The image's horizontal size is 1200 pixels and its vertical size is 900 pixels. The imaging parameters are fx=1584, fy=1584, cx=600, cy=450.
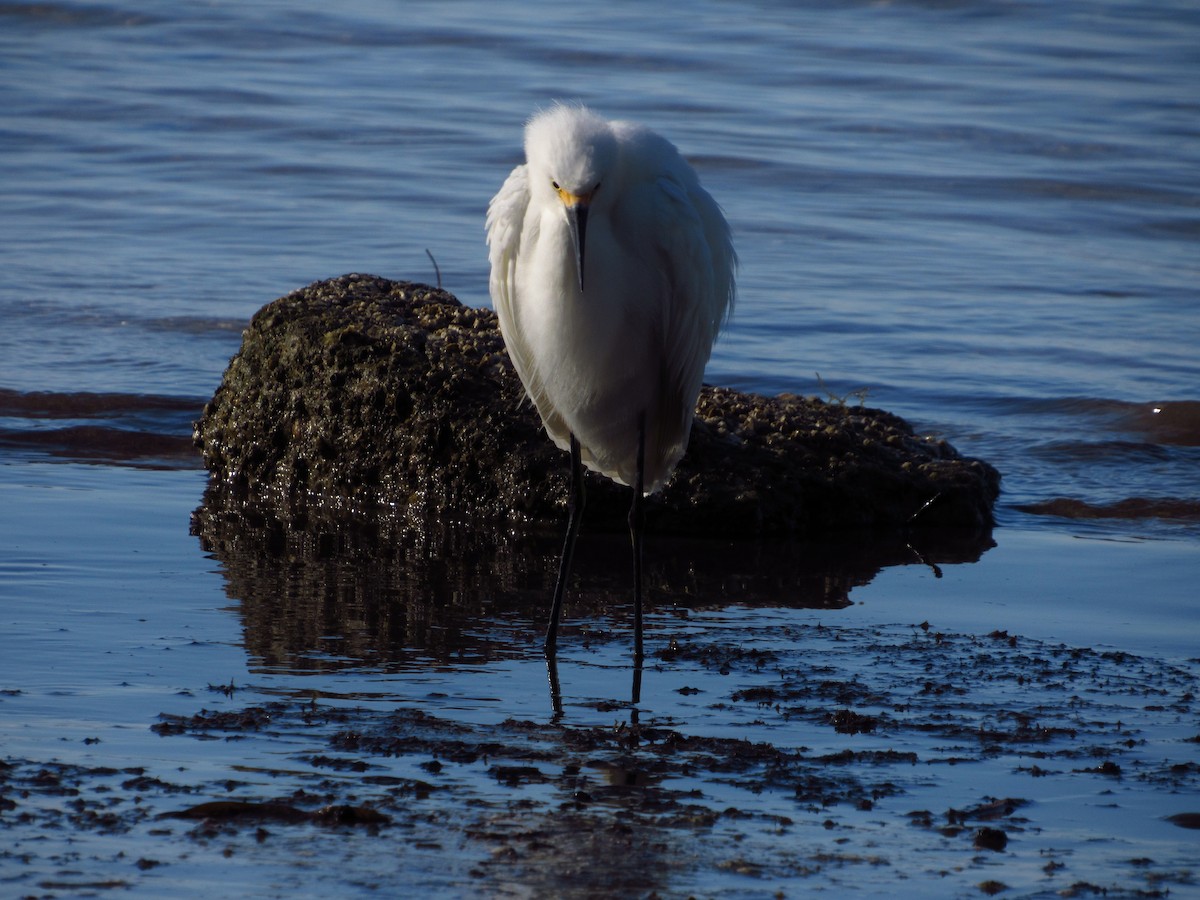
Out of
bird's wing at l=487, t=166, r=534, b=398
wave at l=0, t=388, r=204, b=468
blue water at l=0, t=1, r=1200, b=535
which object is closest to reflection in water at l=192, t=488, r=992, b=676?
bird's wing at l=487, t=166, r=534, b=398

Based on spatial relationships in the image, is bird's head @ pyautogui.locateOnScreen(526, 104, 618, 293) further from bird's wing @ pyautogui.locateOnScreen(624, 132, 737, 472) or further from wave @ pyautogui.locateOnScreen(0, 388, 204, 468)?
wave @ pyautogui.locateOnScreen(0, 388, 204, 468)

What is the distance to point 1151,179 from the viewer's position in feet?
51.4

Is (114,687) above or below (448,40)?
below

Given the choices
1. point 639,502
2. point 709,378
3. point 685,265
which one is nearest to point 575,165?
point 685,265

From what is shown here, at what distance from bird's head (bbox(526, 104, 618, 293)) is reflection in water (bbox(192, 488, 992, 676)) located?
4.18ft

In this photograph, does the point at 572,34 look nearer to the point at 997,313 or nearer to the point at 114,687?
the point at 997,313

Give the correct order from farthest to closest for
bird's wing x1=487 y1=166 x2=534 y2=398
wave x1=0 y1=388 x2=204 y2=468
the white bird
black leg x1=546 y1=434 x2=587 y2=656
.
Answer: wave x1=0 y1=388 x2=204 y2=468 < black leg x1=546 y1=434 x2=587 y2=656 < bird's wing x1=487 y1=166 x2=534 y2=398 < the white bird

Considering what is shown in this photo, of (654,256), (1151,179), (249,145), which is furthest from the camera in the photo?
(249,145)

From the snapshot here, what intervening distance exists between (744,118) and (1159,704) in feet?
47.3

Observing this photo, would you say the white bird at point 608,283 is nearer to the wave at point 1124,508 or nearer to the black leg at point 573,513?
the black leg at point 573,513

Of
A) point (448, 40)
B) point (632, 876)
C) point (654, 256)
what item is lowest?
point (632, 876)

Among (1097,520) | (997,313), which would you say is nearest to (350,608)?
(1097,520)

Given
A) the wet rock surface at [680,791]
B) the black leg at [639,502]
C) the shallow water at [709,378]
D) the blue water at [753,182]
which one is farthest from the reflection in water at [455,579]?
the blue water at [753,182]

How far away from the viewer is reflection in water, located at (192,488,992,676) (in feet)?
16.6
